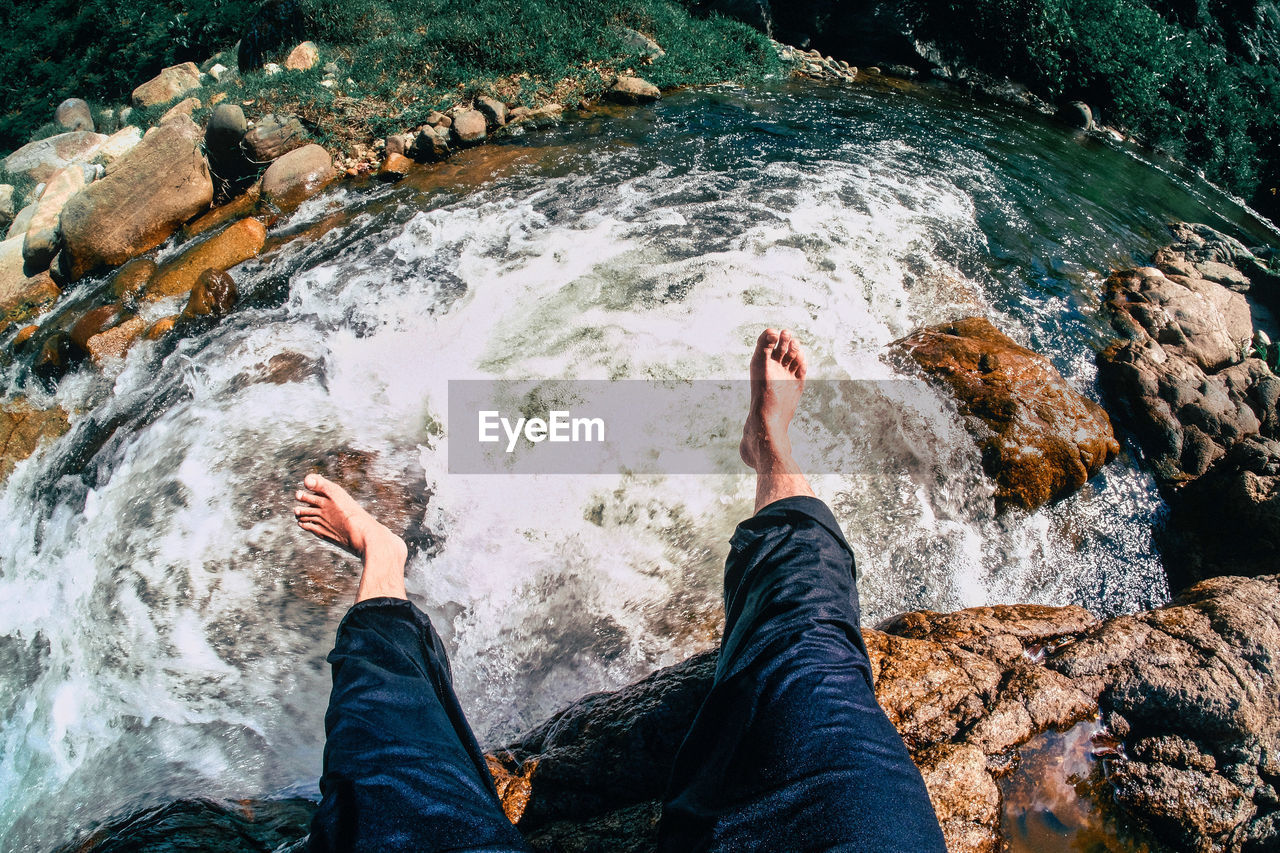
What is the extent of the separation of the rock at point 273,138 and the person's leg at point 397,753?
474 cm

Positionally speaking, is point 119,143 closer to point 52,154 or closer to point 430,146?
point 52,154

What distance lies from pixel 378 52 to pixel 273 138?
2040mm

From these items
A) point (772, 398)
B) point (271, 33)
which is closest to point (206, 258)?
point (772, 398)

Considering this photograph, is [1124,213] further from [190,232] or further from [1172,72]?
[190,232]

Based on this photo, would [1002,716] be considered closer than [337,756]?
No

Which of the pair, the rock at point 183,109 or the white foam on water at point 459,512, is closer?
the white foam on water at point 459,512

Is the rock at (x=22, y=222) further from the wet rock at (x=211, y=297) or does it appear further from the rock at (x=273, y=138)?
the wet rock at (x=211, y=297)

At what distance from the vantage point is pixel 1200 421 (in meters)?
3.65

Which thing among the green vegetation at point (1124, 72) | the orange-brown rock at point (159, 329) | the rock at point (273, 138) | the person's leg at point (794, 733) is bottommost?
the orange-brown rock at point (159, 329)

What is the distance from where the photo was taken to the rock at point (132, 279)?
4.03 meters

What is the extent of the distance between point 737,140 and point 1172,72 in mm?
8554

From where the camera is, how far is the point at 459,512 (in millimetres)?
2807

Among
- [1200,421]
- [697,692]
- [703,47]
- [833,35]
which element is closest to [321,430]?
[697,692]

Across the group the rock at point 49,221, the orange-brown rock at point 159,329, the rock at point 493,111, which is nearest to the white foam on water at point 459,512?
the orange-brown rock at point 159,329
